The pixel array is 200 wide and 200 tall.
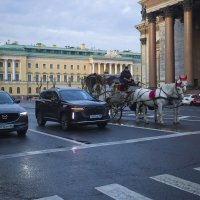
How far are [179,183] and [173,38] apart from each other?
4372 cm

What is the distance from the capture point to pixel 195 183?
7.23m

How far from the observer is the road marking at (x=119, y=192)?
6.46m

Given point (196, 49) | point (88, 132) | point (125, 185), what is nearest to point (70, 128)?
point (88, 132)

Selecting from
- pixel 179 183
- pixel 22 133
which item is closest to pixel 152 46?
pixel 22 133

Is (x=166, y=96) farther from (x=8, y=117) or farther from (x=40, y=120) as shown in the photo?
(x=8, y=117)

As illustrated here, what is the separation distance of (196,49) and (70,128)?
41173mm

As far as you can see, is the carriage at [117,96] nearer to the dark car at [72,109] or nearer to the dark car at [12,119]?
the dark car at [72,109]

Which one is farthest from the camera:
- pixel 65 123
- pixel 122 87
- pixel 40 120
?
pixel 122 87

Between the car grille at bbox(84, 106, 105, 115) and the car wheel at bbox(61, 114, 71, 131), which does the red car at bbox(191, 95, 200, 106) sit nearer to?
A: the car grille at bbox(84, 106, 105, 115)

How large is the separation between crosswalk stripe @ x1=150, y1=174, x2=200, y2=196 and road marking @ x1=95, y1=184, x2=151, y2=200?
81 centimetres

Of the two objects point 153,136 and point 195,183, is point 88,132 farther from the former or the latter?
point 195,183

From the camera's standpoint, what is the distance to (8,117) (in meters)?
14.4

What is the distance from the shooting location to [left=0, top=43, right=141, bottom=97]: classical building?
14162cm

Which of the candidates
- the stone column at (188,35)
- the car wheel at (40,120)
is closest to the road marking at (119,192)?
the car wheel at (40,120)
